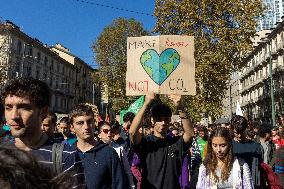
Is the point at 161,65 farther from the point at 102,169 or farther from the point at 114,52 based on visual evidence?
the point at 114,52

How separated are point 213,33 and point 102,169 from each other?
25359 mm

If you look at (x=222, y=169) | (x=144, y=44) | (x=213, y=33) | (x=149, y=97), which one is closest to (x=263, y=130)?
(x=144, y=44)

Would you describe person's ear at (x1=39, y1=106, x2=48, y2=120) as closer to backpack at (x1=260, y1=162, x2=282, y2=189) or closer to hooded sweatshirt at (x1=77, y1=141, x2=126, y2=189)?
hooded sweatshirt at (x1=77, y1=141, x2=126, y2=189)

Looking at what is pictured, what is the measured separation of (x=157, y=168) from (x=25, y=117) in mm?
1929

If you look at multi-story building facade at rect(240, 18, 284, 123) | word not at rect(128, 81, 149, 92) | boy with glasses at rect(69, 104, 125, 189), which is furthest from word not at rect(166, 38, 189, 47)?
multi-story building facade at rect(240, 18, 284, 123)

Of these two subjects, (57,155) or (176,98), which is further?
(176,98)

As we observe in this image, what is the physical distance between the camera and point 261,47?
227ft

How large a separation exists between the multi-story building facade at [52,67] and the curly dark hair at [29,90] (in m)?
36.2

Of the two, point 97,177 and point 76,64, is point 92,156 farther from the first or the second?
point 76,64

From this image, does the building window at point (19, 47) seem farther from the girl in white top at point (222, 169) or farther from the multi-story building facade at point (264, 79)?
the girl in white top at point (222, 169)

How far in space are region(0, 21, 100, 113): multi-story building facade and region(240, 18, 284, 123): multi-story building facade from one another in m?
24.3

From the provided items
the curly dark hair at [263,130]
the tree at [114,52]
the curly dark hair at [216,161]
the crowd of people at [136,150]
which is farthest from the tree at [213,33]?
the curly dark hair at [216,161]

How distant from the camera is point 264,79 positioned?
219 ft

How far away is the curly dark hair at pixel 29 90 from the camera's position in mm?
2764
